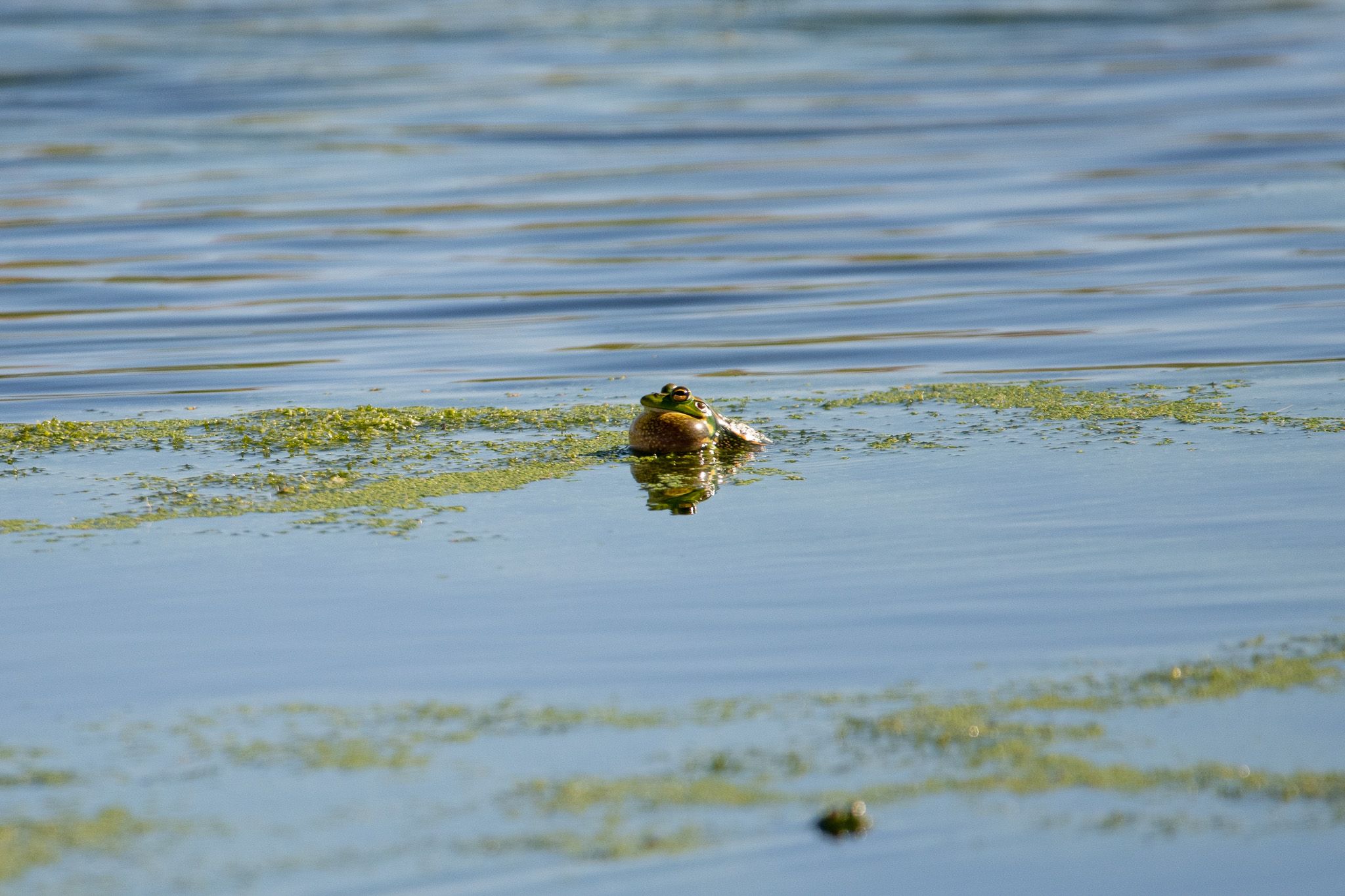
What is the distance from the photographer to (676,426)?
16.9 feet

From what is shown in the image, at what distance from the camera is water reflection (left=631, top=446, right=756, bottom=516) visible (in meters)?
4.73

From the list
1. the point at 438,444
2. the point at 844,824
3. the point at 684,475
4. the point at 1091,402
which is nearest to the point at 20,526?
the point at 438,444

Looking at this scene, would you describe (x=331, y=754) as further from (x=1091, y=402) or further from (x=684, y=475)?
(x=1091, y=402)

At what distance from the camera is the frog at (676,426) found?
5.12m

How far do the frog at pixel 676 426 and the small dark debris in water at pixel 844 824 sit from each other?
2.50 m

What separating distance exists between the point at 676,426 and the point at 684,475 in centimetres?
A: 20

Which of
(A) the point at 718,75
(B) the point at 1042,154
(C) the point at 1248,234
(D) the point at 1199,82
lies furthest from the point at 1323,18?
(C) the point at 1248,234

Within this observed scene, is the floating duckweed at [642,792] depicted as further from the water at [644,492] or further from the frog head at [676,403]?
the frog head at [676,403]

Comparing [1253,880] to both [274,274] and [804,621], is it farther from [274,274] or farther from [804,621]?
[274,274]

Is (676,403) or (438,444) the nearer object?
(676,403)

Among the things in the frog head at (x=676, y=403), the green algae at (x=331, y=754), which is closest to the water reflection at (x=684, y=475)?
the frog head at (x=676, y=403)

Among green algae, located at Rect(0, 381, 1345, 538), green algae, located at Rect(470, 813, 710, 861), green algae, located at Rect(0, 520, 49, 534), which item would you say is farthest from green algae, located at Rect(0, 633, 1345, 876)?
green algae, located at Rect(0, 520, 49, 534)

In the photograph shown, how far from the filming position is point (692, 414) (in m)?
5.16

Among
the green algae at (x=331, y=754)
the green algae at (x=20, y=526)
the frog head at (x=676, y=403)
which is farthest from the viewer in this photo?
the frog head at (x=676, y=403)
